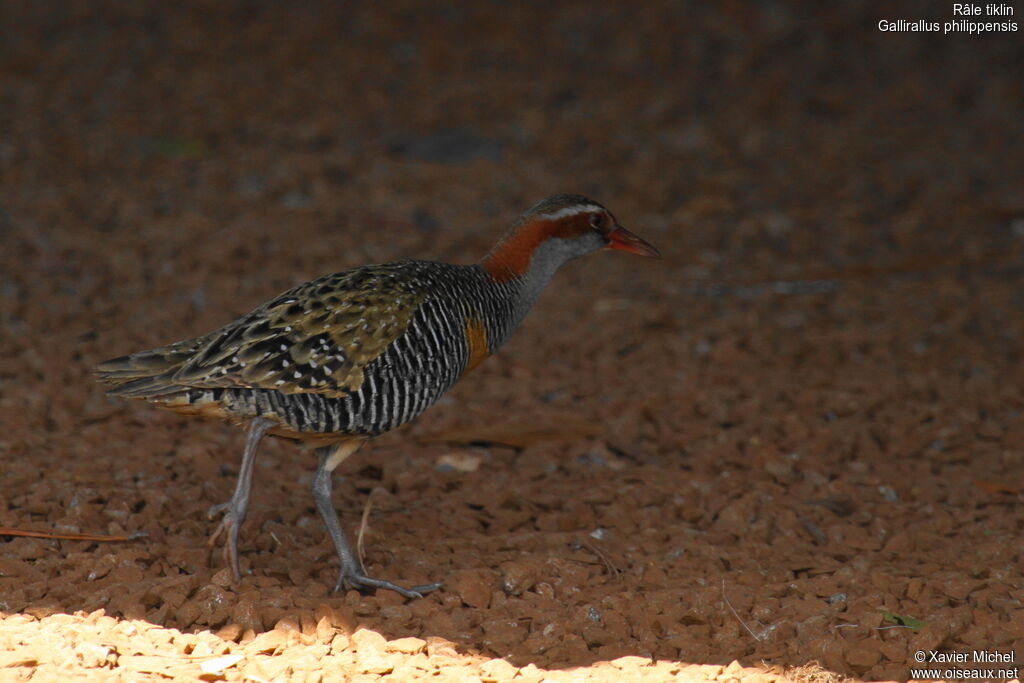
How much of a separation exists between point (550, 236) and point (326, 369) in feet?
4.97

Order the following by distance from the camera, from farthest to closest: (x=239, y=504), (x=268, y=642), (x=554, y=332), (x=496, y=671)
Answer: (x=554, y=332), (x=239, y=504), (x=268, y=642), (x=496, y=671)

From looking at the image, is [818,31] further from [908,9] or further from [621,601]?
[621,601]

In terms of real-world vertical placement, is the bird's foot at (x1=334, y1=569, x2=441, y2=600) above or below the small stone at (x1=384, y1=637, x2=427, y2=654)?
above

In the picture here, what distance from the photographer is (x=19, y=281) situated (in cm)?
816

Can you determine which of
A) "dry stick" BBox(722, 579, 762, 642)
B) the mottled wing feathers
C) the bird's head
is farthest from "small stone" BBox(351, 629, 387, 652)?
the bird's head

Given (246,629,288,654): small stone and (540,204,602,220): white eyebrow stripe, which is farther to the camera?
(540,204,602,220): white eyebrow stripe

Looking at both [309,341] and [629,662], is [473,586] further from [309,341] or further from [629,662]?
[309,341]

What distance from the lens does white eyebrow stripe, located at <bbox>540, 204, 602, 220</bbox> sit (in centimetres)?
580

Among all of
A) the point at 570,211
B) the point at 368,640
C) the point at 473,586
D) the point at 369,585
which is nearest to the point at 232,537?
the point at 369,585

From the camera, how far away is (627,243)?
6.02m

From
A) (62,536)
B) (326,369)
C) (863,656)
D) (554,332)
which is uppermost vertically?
(326,369)

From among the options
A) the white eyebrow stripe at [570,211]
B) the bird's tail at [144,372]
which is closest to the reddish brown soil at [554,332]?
the bird's tail at [144,372]

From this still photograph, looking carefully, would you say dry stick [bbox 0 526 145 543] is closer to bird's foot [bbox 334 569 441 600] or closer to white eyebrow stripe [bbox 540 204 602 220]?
bird's foot [bbox 334 569 441 600]

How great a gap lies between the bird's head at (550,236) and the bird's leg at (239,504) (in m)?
1.48
